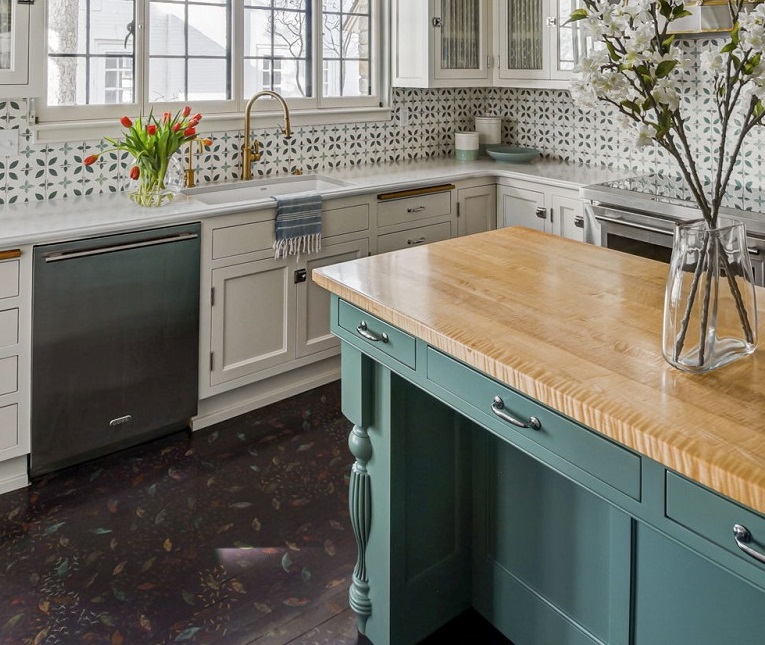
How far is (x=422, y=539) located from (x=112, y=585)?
1.01 metres

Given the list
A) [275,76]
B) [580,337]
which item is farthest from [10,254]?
[580,337]

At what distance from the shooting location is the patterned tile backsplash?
124 inches

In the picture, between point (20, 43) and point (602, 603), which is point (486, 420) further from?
point (20, 43)

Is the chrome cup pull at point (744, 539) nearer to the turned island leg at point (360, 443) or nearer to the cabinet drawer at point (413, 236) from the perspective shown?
the turned island leg at point (360, 443)

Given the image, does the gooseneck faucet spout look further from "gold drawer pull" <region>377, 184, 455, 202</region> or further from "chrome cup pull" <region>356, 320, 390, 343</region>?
"chrome cup pull" <region>356, 320, 390, 343</region>

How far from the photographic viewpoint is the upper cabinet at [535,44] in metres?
3.90

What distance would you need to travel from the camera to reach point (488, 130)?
4.71 metres

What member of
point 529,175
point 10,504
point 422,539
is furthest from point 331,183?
point 422,539

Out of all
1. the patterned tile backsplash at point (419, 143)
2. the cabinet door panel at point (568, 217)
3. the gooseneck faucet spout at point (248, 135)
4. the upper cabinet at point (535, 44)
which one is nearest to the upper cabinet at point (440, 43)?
the upper cabinet at point (535, 44)

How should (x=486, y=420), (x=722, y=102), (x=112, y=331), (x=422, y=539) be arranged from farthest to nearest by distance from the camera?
(x=112, y=331) < (x=422, y=539) < (x=486, y=420) < (x=722, y=102)

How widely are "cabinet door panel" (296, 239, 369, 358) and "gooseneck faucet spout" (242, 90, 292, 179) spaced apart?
2.07ft

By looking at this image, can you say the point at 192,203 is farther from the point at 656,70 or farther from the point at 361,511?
the point at 656,70

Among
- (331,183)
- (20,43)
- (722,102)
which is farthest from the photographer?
(331,183)

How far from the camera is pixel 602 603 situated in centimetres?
155
